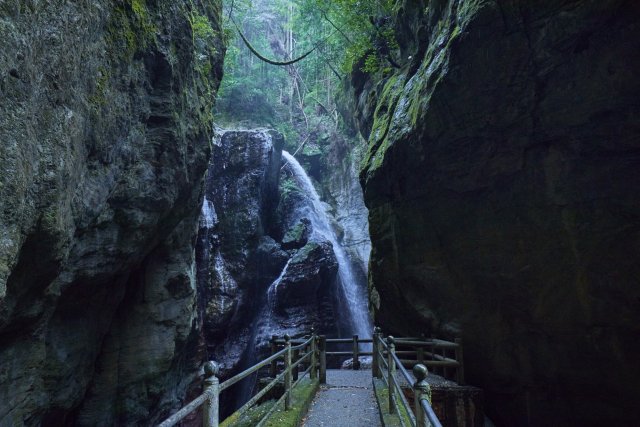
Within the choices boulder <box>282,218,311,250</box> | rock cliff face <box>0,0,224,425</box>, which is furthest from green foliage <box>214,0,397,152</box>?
rock cliff face <box>0,0,224,425</box>

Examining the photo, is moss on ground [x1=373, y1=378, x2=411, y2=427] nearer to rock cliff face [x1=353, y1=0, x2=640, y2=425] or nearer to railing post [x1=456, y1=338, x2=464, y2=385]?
railing post [x1=456, y1=338, x2=464, y2=385]

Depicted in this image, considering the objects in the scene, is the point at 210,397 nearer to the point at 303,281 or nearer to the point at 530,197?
the point at 530,197

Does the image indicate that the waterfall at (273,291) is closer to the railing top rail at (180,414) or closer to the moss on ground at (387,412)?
the moss on ground at (387,412)

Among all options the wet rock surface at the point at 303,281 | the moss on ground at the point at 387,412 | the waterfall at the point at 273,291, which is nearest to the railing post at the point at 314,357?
the moss on ground at the point at 387,412

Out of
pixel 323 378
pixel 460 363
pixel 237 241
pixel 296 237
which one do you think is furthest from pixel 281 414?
pixel 296 237

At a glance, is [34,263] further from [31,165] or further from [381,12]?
[381,12]

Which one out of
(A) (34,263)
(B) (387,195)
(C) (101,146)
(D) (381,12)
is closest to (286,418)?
(A) (34,263)

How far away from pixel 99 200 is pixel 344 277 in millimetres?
14957

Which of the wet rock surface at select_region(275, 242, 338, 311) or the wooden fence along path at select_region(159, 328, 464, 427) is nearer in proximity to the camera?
the wooden fence along path at select_region(159, 328, 464, 427)

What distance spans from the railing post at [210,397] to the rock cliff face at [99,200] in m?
2.60

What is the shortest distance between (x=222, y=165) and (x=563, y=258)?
16619 millimetres

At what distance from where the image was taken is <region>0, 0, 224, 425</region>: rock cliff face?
4.71 metres

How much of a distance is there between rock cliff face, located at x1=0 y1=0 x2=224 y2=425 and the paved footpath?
485 cm

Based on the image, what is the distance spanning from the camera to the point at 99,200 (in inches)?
297
